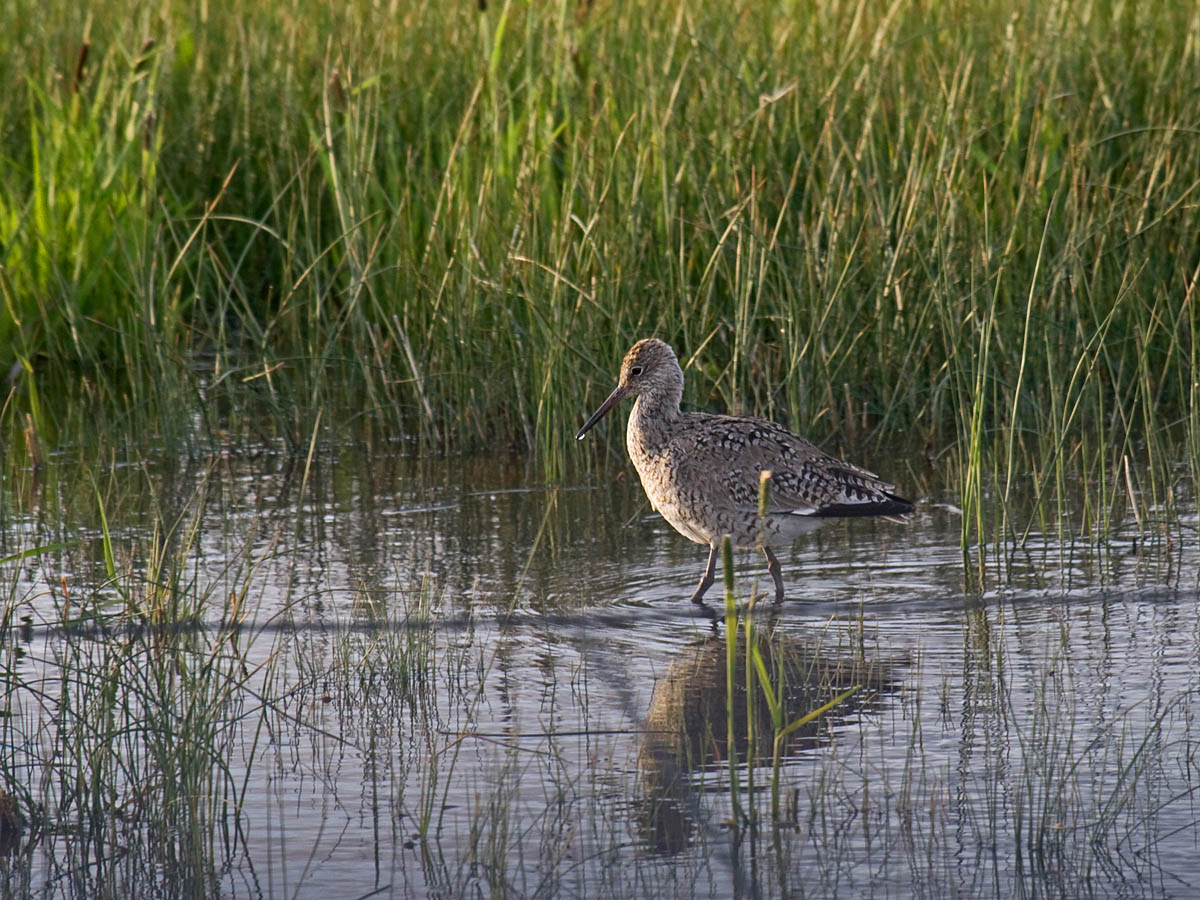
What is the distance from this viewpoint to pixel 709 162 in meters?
8.46

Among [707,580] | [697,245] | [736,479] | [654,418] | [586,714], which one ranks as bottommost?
[586,714]

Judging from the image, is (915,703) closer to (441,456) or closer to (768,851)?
(768,851)

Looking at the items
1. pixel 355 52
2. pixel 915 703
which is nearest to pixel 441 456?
pixel 355 52

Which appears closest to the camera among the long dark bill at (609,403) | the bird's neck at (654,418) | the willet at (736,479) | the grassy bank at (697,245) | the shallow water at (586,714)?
the shallow water at (586,714)

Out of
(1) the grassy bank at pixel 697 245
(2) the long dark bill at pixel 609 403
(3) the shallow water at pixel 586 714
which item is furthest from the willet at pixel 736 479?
(1) the grassy bank at pixel 697 245

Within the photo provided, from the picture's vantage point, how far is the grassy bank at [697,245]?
25.4ft

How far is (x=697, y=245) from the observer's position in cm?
826

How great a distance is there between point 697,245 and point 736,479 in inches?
85.1

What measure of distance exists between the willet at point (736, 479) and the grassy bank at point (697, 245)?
1.95 feet

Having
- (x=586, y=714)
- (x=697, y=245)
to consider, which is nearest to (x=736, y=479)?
(x=586, y=714)

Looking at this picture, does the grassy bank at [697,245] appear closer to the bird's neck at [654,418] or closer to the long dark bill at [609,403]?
the long dark bill at [609,403]

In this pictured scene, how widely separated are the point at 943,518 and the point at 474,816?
371 centimetres

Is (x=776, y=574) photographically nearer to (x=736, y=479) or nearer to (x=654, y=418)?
(x=736, y=479)

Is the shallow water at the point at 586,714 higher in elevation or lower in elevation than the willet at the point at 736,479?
lower
